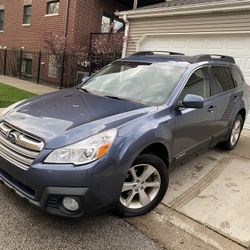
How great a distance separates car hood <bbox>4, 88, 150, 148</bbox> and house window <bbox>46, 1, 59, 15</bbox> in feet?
43.8

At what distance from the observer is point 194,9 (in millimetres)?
9297

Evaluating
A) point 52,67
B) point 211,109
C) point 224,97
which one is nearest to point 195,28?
point 224,97

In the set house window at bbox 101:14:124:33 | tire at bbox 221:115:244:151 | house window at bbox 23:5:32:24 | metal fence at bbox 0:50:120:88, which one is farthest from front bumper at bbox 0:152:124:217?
house window at bbox 23:5:32:24

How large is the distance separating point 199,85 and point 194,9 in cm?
577

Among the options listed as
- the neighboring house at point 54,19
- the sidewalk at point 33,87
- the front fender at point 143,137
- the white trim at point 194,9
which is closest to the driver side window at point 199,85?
the front fender at point 143,137

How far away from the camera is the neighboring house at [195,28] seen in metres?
8.50

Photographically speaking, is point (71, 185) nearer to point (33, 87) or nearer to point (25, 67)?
point (33, 87)

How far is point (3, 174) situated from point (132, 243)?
139cm

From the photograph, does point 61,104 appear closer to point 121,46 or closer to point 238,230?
point 238,230

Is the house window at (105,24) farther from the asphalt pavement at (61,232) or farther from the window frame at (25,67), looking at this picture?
the asphalt pavement at (61,232)

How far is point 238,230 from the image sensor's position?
332 cm

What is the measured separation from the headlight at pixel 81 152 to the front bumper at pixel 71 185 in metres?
0.05

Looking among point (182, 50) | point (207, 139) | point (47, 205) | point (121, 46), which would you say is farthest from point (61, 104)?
point (121, 46)

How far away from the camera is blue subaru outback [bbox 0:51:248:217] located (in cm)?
270
